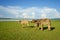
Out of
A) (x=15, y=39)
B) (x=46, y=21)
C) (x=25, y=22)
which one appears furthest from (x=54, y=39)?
(x=25, y=22)

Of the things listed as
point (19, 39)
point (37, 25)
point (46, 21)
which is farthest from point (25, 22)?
point (19, 39)

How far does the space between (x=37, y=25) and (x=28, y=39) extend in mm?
2897

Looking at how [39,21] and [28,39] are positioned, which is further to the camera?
[39,21]

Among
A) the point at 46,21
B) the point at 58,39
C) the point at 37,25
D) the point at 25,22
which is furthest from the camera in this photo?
the point at 25,22

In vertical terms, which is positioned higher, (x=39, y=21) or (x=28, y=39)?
(x=39, y=21)

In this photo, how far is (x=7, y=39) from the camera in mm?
A: 4922

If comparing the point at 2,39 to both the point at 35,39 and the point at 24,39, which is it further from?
the point at 35,39

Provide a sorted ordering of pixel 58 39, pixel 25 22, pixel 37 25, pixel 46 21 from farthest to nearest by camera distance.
→ 1. pixel 25 22
2. pixel 37 25
3. pixel 46 21
4. pixel 58 39

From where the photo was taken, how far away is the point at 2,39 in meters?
4.91

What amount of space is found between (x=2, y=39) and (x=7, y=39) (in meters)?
0.19

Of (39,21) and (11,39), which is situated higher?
(39,21)

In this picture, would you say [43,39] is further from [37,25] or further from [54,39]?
[37,25]

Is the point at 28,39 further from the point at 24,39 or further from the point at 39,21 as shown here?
the point at 39,21

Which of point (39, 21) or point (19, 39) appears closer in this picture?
point (19, 39)
